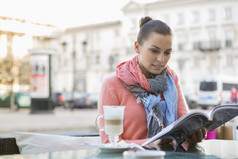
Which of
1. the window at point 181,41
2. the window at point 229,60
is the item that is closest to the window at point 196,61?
the window at point 181,41

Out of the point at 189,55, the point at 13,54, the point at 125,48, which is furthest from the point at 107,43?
the point at 13,54

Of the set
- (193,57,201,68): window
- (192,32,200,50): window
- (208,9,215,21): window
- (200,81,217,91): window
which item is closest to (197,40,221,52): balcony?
(192,32,200,50): window

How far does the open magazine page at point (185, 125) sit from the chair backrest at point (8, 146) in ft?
3.20

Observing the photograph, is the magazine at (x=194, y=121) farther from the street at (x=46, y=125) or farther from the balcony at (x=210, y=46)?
the balcony at (x=210, y=46)

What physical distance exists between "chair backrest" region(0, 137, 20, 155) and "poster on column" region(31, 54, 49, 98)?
17111mm

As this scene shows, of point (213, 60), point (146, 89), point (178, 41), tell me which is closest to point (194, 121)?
point (146, 89)

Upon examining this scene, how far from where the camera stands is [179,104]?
2.69 m

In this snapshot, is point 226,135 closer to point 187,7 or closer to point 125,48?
point 187,7

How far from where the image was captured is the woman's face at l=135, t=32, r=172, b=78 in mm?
2426

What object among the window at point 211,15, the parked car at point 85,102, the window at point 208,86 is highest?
the window at point 211,15

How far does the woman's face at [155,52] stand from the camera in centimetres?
243

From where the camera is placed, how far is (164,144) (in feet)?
7.12

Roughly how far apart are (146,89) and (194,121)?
61cm

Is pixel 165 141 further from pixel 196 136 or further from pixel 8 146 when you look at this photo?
pixel 8 146
